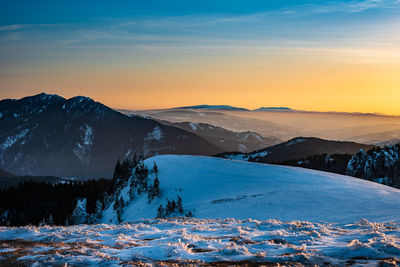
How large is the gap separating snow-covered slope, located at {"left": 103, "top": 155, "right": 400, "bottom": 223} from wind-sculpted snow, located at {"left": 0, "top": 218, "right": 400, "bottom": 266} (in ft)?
37.0

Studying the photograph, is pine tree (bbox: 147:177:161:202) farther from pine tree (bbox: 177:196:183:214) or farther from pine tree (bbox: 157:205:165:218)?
pine tree (bbox: 177:196:183:214)

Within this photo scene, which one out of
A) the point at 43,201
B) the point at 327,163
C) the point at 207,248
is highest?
the point at 207,248

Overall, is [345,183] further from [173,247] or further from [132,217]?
[173,247]

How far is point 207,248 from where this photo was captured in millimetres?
12461

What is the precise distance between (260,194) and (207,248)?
23967 mm

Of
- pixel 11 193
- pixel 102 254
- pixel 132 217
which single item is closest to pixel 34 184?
pixel 11 193

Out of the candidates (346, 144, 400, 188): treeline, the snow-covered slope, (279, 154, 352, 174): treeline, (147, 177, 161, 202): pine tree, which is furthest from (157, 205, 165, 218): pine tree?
(279, 154, 352, 174): treeline

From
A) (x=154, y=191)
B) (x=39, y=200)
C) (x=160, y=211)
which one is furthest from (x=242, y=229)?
(x=39, y=200)

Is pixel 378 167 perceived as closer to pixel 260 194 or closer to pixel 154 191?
pixel 260 194

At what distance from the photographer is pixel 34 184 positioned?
132 meters

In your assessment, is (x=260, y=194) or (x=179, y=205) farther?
(x=179, y=205)

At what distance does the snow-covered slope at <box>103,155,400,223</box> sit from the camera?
27125 millimetres

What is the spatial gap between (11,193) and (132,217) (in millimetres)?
109716

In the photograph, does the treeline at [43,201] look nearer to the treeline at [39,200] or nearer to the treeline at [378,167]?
the treeline at [39,200]
